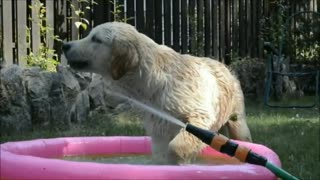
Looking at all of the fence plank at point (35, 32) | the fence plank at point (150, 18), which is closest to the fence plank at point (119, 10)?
the fence plank at point (150, 18)

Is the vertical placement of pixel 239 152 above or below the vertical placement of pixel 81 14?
below

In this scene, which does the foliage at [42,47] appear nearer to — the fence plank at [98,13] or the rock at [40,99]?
the rock at [40,99]

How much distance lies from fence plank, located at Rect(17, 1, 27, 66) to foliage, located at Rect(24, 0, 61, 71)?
6 centimetres

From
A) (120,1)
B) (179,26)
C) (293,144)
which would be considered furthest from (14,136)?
(179,26)

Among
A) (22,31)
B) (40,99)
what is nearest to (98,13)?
(22,31)

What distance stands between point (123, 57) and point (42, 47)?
4244mm

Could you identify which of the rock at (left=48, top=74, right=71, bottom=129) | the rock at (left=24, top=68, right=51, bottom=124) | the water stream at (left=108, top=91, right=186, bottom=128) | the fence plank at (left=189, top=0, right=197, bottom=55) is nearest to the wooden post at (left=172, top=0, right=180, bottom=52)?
the fence plank at (left=189, top=0, right=197, bottom=55)

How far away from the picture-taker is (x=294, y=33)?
40.2ft

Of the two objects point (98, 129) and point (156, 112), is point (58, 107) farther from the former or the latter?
point (156, 112)

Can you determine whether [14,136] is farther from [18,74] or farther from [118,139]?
[118,139]

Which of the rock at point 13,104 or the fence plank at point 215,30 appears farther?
the fence plank at point 215,30

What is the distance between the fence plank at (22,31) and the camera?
24.0ft

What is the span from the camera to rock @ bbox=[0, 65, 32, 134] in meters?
6.02

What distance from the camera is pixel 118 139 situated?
4207 millimetres
